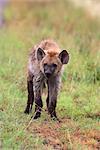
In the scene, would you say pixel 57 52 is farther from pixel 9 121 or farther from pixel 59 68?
pixel 9 121

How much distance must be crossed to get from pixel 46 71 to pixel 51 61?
18 cm

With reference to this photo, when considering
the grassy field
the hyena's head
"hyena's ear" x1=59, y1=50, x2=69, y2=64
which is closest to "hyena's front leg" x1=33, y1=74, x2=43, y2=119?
the grassy field

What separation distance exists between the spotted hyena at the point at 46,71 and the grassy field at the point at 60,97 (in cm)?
17

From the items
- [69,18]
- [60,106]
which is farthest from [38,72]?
[69,18]

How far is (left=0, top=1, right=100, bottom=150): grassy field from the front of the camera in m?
7.18

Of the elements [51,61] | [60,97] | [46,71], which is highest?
[51,61]

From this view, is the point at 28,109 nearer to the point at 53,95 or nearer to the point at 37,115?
the point at 37,115

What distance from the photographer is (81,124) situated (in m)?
8.02

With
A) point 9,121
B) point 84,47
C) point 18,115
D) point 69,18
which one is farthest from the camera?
point 69,18

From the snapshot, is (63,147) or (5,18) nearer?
(63,147)

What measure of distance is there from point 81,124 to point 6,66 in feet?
10.3

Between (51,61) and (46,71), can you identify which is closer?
(46,71)

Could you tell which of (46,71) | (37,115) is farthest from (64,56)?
(37,115)

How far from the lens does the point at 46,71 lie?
795 centimetres
